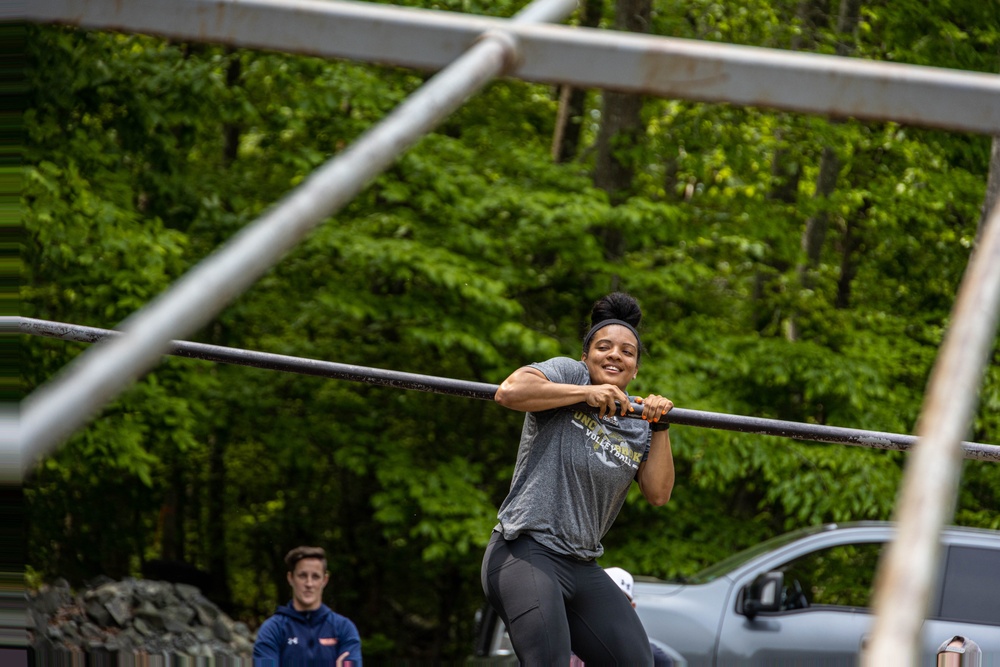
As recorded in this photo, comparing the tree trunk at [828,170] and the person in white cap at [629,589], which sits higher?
the tree trunk at [828,170]

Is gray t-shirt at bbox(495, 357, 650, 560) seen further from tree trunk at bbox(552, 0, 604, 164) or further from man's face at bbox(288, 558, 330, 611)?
tree trunk at bbox(552, 0, 604, 164)

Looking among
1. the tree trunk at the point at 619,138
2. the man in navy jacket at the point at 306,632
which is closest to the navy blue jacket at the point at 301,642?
the man in navy jacket at the point at 306,632

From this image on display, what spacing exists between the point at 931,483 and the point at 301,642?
15.6 feet

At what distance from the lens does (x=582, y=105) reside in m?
12.3

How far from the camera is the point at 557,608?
3.13 meters

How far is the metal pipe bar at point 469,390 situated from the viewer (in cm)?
327

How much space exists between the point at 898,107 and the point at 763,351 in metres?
8.22

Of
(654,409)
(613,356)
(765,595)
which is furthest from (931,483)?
(765,595)

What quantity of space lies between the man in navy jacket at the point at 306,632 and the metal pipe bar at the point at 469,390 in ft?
6.73

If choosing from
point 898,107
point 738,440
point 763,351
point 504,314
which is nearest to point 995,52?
point 763,351

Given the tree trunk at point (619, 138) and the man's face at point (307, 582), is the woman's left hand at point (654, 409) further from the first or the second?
the tree trunk at point (619, 138)

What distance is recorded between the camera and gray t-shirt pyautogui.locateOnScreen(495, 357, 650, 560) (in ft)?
10.5

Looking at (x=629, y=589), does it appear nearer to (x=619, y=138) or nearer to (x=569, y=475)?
(x=569, y=475)

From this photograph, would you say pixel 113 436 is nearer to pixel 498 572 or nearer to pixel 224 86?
pixel 224 86
